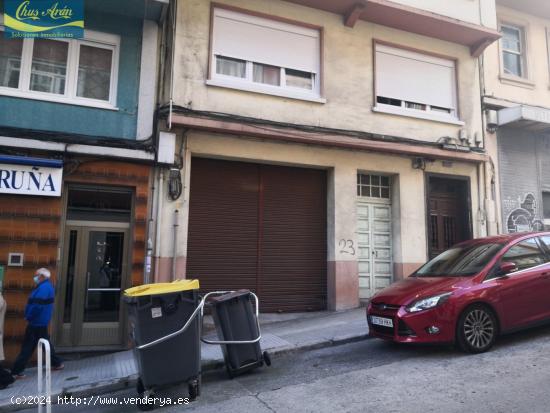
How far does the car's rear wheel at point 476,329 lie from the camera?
237 inches

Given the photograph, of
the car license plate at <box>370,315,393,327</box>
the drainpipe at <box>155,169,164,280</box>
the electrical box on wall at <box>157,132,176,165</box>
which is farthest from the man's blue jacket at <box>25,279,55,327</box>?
the car license plate at <box>370,315,393,327</box>

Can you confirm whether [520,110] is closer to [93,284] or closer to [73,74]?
[73,74]

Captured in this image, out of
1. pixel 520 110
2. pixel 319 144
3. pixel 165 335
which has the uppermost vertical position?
pixel 520 110

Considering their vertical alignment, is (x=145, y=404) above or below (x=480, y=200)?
below

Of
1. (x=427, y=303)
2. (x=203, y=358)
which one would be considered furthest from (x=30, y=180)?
(x=427, y=303)

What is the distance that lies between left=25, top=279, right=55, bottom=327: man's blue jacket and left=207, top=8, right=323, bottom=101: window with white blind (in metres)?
5.11

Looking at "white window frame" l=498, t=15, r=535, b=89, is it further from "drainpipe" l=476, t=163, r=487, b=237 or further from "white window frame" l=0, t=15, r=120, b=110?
"white window frame" l=0, t=15, r=120, b=110

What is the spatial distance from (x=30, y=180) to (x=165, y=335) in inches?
173

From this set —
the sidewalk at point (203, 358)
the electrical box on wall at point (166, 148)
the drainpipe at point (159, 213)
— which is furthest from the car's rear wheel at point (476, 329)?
the electrical box on wall at point (166, 148)

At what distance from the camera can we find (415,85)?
11.6 metres

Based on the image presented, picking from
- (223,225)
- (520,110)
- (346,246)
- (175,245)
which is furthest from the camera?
(520,110)

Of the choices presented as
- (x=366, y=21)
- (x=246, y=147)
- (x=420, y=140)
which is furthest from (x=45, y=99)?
(x=420, y=140)

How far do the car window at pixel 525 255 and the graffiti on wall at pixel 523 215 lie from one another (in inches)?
227

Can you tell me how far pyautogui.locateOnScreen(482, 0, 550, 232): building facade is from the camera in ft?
40.2
